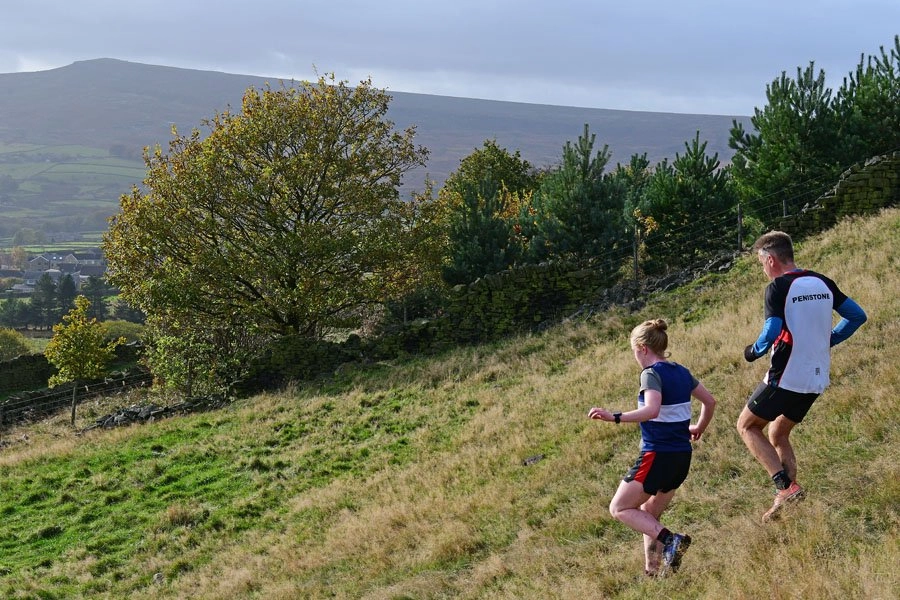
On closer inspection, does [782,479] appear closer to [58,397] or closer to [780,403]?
[780,403]

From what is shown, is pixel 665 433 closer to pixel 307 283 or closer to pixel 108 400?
pixel 307 283

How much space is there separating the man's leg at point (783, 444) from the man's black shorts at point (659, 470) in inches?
38.2

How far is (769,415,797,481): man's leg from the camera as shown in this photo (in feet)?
18.3

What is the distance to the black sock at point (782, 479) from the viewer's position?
5.56 m

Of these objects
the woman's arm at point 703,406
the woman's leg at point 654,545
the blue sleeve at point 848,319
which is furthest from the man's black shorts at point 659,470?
the blue sleeve at point 848,319

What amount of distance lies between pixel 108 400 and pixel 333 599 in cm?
2061

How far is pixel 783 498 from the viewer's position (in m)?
5.54

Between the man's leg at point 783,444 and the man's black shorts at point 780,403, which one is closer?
the man's black shorts at point 780,403

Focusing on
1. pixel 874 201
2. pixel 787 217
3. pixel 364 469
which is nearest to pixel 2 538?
pixel 364 469

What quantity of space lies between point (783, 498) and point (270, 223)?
19.2 metres

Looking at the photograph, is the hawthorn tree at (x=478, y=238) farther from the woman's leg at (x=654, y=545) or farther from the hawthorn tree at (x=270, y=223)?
the woman's leg at (x=654, y=545)

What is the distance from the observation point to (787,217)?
19.4m

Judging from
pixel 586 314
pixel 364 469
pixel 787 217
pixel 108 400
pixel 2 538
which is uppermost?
pixel 787 217

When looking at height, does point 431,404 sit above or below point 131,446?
above
